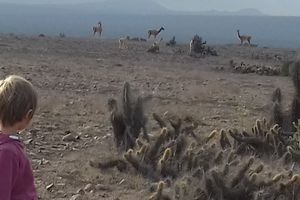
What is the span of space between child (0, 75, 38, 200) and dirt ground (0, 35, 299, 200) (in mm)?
3154

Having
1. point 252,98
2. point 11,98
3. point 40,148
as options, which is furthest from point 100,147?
point 252,98

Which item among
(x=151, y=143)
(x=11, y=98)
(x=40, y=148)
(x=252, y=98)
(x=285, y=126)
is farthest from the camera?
(x=252, y=98)

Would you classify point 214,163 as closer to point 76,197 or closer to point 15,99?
point 76,197

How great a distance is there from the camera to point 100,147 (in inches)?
361

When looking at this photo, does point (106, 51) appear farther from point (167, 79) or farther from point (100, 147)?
point (100, 147)

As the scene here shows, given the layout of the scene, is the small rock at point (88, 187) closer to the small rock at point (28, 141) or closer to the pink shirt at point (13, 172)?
the small rock at point (28, 141)

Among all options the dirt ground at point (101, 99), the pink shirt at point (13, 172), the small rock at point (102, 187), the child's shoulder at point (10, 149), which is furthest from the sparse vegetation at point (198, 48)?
the child's shoulder at point (10, 149)

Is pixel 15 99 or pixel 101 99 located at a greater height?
pixel 15 99

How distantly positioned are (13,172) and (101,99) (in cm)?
946

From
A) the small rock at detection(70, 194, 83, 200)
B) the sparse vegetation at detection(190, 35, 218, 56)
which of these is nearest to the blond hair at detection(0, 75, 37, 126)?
the small rock at detection(70, 194, 83, 200)

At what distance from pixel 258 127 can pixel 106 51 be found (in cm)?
2043

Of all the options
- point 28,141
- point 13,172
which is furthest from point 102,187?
point 13,172

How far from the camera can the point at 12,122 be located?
3816mm

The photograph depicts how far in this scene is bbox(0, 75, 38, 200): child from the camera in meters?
3.76
